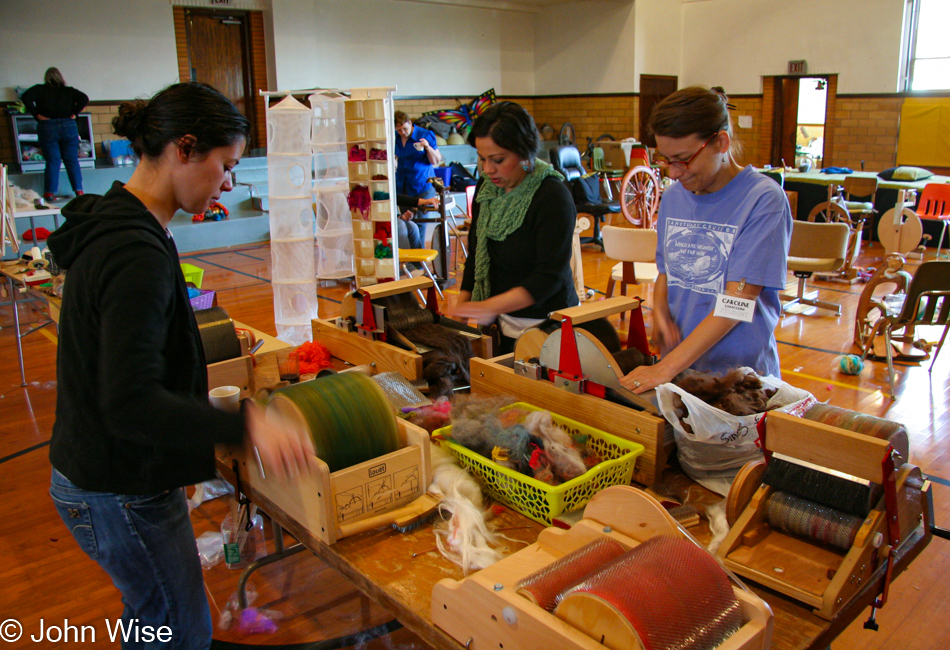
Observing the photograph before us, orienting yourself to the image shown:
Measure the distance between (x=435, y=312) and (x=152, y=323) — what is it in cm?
139

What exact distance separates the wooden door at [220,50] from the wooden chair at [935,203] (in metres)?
9.36

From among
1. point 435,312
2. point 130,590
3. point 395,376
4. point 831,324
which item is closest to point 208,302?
point 435,312

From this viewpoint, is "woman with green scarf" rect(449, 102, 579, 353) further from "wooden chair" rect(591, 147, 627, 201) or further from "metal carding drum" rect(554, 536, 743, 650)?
"wooden chair" rect(591, 147, 627, 201)

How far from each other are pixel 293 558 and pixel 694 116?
6.79ft

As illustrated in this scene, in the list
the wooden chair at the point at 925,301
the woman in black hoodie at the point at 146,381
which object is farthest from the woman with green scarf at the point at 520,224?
the wooden chair at the point at 925,301

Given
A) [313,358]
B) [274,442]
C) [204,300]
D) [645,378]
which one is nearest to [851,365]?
[645,378]

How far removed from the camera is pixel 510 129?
219 cm

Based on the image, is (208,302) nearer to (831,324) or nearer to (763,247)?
(763,247)

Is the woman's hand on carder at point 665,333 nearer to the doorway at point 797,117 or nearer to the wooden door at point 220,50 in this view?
the wooden door at point 220,50

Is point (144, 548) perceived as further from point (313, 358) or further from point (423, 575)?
point (313, 358)

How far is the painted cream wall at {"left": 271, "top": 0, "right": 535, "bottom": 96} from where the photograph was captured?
11.5 metres

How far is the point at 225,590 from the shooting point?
2.50m

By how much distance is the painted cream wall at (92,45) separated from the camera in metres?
9.12

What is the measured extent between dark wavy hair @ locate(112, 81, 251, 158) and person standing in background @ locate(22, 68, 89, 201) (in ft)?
28.1
